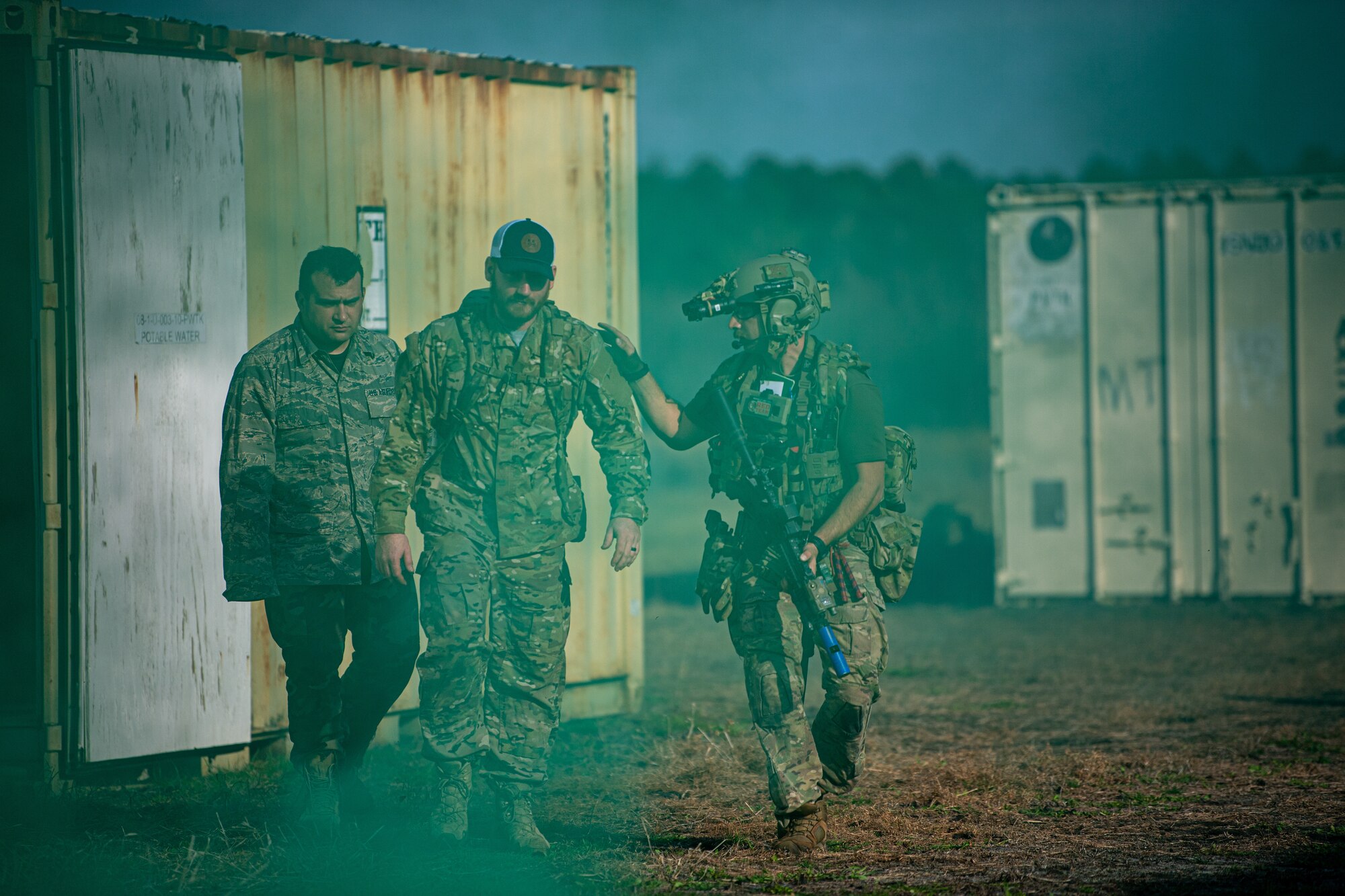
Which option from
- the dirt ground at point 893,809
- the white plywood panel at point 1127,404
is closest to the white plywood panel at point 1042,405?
the white plywood panel at point 1127,404

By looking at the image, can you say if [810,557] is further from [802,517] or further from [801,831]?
[801,831]

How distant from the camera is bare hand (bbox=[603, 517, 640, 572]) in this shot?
503 centimetres

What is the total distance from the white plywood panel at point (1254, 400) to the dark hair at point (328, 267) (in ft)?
25.4

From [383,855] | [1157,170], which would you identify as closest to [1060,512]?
[383,855]

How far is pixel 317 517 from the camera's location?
17.3ft

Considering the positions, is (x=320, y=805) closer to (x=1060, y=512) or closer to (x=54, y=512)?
(x=54, y=512)

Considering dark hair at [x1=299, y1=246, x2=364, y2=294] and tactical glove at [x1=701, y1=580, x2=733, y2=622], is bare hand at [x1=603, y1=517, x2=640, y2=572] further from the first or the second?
dark hair at [x1=299, y1=246, x2=364, y2=294]

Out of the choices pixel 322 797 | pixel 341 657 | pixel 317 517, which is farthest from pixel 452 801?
pixel 317 517

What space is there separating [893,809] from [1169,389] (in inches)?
246

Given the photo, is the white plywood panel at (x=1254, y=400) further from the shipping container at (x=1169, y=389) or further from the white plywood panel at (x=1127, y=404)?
the white plywood panel at (x=1127, y=404)

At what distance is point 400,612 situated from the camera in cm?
544

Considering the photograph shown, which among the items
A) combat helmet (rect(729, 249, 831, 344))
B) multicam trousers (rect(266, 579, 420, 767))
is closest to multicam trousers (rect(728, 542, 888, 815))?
combat helmet (rect(729, 249, 831, 344))

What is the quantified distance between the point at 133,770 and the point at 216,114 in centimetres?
306

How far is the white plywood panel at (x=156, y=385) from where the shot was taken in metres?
5.92
